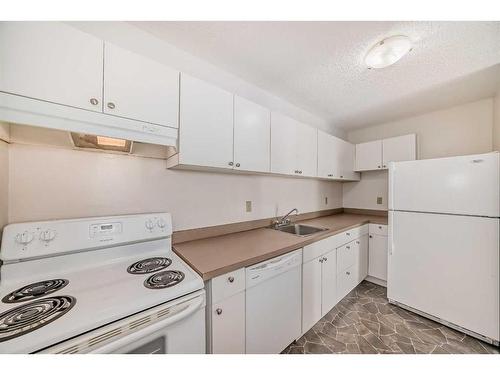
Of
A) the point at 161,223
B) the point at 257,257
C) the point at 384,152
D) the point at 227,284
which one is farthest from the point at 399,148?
the point at 161,223

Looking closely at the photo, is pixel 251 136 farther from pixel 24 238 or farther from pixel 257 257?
pixel 24 238

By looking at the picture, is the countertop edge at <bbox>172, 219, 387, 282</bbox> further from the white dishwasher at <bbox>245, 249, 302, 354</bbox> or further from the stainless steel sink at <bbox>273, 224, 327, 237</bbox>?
the stainless steel sink at <bbox>273, 224, 327, 237</bbox>

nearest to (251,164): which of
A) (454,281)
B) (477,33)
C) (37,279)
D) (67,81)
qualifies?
(67,81)

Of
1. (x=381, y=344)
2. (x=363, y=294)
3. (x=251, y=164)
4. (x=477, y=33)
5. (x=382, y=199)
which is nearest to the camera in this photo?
(x=477, y=33)

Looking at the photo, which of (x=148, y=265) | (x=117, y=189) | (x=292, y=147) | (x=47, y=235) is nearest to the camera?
(x=47, y=235)

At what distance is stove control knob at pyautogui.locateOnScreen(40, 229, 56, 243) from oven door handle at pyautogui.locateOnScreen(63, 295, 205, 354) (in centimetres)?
58

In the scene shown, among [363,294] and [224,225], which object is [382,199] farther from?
[224,225]

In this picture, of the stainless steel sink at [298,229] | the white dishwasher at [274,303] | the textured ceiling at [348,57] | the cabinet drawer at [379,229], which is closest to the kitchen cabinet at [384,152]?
the textured ceiling at [348,57]

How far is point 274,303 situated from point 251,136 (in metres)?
1.16

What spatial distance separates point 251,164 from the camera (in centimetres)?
135

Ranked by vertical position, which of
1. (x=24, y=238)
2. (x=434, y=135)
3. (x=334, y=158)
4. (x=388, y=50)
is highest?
(x=388, y=50)

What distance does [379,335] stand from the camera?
50.3 inches

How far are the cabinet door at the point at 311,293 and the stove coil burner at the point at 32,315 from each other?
124 centimetres
